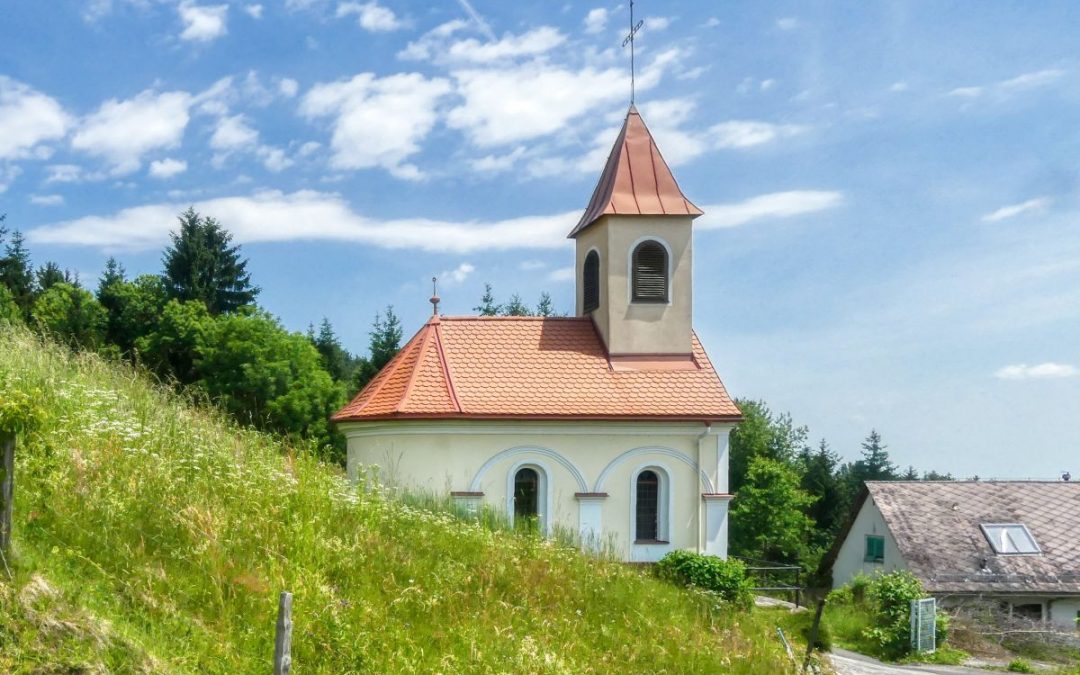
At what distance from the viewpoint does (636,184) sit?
82.6ft

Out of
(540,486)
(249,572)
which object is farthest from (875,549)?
(249,572)

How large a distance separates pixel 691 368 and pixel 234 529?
550 inches

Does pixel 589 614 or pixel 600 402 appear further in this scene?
pixel 600 402

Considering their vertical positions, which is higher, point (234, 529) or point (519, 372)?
point (519, 372)

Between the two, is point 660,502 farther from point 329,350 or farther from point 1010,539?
point 329,350

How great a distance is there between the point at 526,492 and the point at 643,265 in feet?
20.1

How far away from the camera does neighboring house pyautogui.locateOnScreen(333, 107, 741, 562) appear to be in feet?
72.2

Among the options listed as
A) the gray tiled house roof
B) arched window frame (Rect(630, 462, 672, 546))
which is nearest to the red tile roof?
arched window frame (Rect(630, 462, 672, 546))

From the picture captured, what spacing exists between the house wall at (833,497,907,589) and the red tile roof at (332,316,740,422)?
10.1m

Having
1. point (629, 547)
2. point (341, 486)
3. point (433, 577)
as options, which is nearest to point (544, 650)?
point (433, 577)

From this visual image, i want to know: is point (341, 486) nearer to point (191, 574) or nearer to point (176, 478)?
point (176, 478)

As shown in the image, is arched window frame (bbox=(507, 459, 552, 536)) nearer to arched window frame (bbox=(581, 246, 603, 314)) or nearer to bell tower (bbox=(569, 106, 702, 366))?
bell tower (bbox=(569, 106, 702, 366))

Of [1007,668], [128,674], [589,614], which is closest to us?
[128,674]

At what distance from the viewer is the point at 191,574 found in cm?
1095
